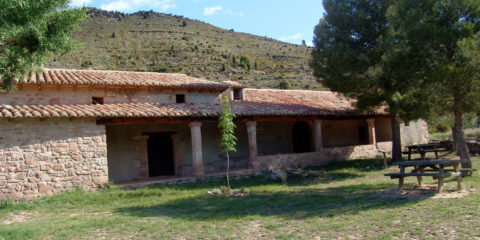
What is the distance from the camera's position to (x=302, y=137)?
754 inches

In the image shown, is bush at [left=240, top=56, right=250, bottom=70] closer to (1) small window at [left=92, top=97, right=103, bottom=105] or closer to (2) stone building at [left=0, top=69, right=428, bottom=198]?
(2) stone building at [left=0, top=69, right=428, bottom=198]

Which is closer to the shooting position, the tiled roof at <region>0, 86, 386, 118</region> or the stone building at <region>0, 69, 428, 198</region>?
the stone building at <region>0, 69, 428, 198</region>

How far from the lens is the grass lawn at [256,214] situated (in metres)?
5.77

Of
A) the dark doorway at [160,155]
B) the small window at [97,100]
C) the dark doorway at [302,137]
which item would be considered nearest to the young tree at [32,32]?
the small window at [97,100]

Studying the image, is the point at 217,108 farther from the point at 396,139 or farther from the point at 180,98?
the point at 396,139

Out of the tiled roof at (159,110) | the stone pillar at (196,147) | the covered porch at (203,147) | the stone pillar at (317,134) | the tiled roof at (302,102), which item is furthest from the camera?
the stone pillar at (317,134)

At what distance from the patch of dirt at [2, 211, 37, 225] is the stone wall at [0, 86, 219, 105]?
4.90 meters

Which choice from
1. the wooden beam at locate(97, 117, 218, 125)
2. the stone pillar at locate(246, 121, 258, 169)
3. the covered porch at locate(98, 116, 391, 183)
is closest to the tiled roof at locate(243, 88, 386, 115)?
the covered porch at locate(98, 116, 391, 183)

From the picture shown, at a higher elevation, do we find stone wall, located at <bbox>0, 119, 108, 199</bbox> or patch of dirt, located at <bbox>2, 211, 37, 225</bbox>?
stone wall, located at <bbox>0, 119, 108, 199</bbox>

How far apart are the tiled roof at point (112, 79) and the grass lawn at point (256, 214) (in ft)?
13.7

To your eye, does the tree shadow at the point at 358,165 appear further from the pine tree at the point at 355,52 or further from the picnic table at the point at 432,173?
the picnic table at the point at 432,173

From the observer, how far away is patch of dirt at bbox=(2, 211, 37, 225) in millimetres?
8135

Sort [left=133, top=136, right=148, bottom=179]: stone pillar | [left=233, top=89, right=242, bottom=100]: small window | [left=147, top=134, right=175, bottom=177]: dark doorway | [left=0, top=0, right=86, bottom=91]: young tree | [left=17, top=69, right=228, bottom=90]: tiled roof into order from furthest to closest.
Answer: [left=233, top=89, right=242, bottom=100]: small window < [left=147, top=134, right=175, bottom=177]: dark doorway < [left=133, top=136, right=148, bottom=179]: stone pillar < [left=17, top=69, right=228, bottom=90]: tiled roof < [left=0, top=0, right=86, bottom=91]: young tree

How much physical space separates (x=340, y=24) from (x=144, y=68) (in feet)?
65.9
